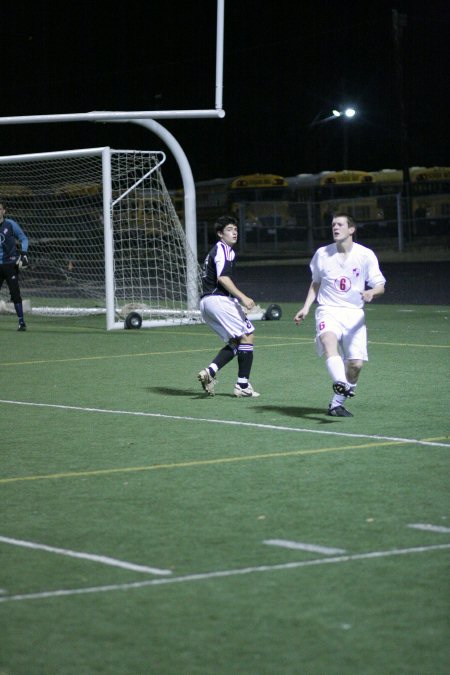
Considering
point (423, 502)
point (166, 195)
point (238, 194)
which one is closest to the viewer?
point (423, 502)

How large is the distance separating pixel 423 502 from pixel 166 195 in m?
16.6

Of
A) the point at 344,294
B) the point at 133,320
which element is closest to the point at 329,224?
the point at 133,320

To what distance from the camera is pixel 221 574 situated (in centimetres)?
613

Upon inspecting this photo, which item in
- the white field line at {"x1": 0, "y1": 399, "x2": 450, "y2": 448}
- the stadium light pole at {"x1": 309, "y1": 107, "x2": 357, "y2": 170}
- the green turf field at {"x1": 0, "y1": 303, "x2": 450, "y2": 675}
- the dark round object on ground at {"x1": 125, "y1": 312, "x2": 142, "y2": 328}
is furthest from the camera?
the stadium light pole at {"x1": 309, "y1": 107, "x2": 357, "y2": 170}

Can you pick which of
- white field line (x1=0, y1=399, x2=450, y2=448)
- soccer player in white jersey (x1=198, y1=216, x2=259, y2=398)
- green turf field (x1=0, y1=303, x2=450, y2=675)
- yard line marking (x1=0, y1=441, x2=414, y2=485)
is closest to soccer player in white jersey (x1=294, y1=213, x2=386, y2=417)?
green turf field (x1=0, y1=303, x2=450, y2=675)

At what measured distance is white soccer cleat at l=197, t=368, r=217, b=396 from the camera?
12.9 metres

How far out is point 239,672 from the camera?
475cm

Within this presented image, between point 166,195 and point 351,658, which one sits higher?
point 166,195

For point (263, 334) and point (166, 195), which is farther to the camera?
point (166, 195)

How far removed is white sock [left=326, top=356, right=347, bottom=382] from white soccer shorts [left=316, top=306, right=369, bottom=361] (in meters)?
0.35

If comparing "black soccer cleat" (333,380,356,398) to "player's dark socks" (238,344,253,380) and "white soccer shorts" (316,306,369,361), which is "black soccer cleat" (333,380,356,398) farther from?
"player's dark socks" (238,344,253,380)

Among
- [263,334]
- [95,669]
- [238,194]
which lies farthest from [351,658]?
[238,194]

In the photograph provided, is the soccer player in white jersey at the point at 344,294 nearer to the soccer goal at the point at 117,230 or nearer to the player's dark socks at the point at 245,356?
the player's dark socks at the point at 245,356

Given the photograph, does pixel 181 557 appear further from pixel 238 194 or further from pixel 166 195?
pixel 238 194
